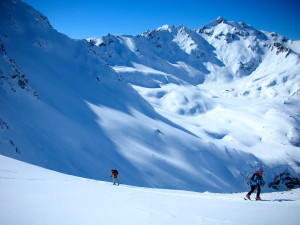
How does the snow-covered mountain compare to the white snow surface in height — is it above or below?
above

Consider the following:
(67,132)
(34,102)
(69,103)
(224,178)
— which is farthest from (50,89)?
(224,178)

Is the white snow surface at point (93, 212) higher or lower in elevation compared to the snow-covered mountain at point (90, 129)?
lower

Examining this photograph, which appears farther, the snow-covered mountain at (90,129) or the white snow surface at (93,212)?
the snow-covered mountain at (90,129)

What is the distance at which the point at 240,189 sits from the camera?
2936 inches

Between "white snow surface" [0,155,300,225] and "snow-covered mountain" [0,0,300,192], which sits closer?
"white snow surface" [0,155,300,225]

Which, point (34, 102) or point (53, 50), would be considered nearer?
point (34, 102)

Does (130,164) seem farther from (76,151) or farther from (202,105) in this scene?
(202,105)

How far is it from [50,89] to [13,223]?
64.2 m

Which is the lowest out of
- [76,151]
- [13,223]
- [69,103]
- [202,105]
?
[13,223]

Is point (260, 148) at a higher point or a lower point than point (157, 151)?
higher

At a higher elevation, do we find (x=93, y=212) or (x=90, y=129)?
(x=90, y=129)

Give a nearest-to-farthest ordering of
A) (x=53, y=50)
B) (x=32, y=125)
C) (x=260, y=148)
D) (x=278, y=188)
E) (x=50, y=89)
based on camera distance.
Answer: (x=32, y=125)
(x=50, y=89)
(x=53, y=50)
(x=278, y=188)
(x=260, y=148)

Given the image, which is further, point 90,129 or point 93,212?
point 90,129

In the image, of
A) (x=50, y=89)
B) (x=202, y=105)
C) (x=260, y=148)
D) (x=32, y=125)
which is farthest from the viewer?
(x=202, y=105)
